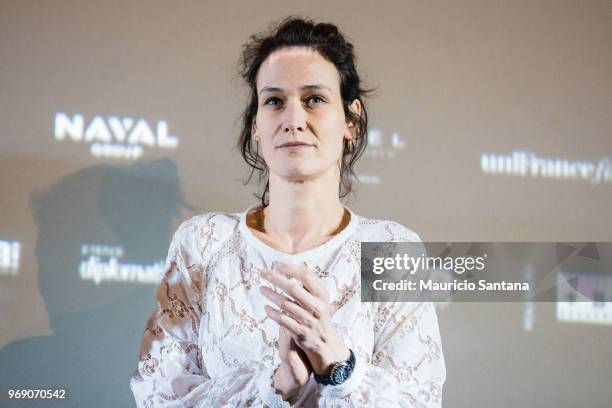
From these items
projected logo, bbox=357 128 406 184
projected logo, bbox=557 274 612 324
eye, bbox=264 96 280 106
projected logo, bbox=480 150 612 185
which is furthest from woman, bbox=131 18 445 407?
projected logo, bbox=557 274 612 324

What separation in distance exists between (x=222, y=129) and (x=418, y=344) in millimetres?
704

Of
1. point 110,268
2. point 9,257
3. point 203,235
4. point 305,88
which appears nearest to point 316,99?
point 305,88

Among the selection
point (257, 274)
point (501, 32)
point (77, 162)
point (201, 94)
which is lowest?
point (257, 274)

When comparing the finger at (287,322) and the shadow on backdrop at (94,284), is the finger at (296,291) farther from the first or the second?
the shadow on backdrop at (94,284)

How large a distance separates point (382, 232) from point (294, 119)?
28 cm

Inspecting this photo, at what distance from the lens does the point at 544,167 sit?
1.86m

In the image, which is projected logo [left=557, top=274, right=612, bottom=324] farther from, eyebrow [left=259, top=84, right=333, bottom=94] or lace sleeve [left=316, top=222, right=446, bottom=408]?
eyebrow [left=259, top=84, right=333, bottom=94]

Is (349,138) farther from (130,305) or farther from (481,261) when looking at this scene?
(130,305)

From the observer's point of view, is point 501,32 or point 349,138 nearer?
point 349,138

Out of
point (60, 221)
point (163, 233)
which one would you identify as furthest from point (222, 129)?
point (60, 221)

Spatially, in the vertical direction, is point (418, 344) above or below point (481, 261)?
below

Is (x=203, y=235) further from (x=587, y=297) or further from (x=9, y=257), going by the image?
(x=587, y=297)

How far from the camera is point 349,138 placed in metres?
1.58

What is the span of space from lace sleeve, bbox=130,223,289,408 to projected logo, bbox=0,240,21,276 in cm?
45
